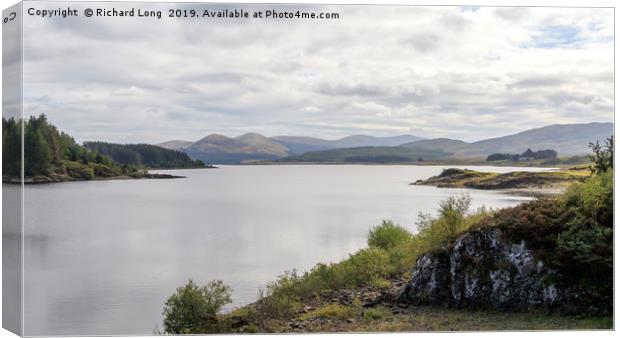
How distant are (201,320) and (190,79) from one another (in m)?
4.55

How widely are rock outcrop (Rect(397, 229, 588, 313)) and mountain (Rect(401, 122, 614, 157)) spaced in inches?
93.8

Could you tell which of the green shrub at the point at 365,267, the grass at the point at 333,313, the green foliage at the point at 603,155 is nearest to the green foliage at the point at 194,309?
the grass at the point at 333,313

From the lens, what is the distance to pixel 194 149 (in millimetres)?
15188

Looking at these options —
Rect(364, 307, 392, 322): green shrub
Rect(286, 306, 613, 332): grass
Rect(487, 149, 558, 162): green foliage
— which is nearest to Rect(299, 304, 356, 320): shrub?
Rect(286, 306, 613, 332): grass

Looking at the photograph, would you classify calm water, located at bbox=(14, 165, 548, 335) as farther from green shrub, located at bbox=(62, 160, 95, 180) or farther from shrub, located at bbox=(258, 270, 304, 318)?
shrub, located at bbox=(258, 270, 304, 318)

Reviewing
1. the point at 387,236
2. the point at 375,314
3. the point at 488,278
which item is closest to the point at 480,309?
the point at 488,278

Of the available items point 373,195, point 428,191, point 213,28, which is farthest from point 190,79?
point 428,191

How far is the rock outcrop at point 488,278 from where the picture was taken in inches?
510

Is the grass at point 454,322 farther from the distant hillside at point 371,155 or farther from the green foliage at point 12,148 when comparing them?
the green foliage at point 12,148

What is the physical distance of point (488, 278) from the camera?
1339cm

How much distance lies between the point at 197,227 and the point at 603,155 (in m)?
8.22

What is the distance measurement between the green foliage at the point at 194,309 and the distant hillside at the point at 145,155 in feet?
8.32

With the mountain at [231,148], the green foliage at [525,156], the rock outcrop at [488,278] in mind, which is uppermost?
the mountain at [231,148]

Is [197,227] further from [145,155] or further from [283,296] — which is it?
[283,296]
